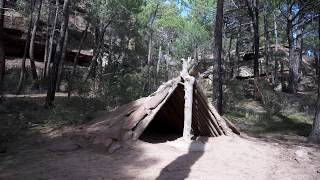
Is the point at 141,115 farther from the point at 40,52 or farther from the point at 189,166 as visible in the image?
the point at 40,52

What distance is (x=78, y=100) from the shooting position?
52.7 feet

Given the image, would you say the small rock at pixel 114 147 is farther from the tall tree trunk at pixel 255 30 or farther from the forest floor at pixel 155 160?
the tall tree trunk at pixel 255 30

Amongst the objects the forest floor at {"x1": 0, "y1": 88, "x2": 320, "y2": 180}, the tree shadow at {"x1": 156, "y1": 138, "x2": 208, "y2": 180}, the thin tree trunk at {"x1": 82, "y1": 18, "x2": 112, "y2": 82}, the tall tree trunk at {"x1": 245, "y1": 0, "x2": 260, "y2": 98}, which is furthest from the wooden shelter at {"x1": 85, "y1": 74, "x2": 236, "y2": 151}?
the thin tree trunk at {"x1": 82, "y1": 18, "x2": 112, "y2": 82}

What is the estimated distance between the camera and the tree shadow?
722 centimetres

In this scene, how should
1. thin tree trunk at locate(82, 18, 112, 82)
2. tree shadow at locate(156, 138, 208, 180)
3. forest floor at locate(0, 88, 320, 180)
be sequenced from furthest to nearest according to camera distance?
thin tree trunk at locate(82, 18, 112, 82) → forest floor at locate(0, 88, 320, 180) → tree shadow at locate(156, 138, 208, 180)

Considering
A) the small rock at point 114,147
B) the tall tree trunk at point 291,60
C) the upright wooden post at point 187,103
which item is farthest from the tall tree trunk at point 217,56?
the tall tree trunk at point 291,60

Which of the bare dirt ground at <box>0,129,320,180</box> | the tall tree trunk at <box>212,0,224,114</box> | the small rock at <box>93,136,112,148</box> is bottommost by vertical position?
the bare dirt ground at <box>0,129,320,180</box>

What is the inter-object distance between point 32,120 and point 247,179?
26.1 ft

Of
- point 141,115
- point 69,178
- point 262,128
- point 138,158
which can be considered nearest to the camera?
point 69,178

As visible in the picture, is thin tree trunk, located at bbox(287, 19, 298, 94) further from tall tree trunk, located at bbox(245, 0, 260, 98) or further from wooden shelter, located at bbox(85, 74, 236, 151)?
wooden shelter, located at bbox(85, 74, 236, 151)

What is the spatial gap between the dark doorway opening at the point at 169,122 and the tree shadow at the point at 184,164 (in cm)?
166

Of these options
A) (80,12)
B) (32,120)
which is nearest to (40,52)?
(80,12)

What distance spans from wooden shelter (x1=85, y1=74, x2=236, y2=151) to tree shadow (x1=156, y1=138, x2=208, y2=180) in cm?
98

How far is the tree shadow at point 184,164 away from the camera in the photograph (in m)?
7.22
